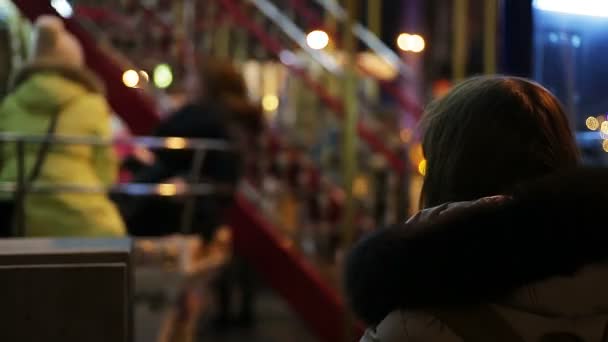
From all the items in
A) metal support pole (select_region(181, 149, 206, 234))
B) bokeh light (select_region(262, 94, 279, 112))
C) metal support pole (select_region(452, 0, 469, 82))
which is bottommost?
metal support pole (select_region(181, 149, 206, 234))

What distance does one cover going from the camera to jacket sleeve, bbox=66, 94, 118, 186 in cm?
405

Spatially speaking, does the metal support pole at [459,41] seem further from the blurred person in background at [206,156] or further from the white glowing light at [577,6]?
the white glowing light at [577,6]

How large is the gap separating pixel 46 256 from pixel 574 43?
2358 millimetres

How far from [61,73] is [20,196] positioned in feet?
1.75

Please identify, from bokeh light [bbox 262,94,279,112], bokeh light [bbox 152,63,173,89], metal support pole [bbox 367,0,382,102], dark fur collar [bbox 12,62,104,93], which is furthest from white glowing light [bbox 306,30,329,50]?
dark fur collar [bbox 12,62,104,93]

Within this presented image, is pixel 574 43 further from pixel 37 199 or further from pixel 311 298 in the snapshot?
pixel 311 298

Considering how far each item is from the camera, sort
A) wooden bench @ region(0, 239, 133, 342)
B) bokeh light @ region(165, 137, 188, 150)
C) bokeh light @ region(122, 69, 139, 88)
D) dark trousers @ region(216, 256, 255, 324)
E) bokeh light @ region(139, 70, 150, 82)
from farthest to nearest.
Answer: dark trousers @ region(216, 256, 255, 324) < bokeh light @ region(139, 70, 150, 82) < bokeh light @ region(122, 69, 139, 88) < bokeh light @ region(165, 137, 188, 150) < wooden bench @ region(0, 239, 133, 342)

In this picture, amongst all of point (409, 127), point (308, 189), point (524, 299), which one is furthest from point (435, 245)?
point (409, 127)

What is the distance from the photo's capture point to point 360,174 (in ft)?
24.0

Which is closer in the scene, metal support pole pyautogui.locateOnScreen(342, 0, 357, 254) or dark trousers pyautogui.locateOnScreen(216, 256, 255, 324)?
metal support pole pyautogui.locateOnScreen(342, 0, 357, 254)

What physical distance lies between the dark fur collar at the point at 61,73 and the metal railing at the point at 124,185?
21 cm

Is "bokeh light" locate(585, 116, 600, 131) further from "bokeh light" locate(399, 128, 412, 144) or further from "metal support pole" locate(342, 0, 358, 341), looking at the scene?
"bokeh light" locate(399, 128, 412, 144)

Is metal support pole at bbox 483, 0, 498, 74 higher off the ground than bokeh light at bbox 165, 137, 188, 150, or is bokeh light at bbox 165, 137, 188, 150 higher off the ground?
metal support pole at bbox 483, 0, 498, 74

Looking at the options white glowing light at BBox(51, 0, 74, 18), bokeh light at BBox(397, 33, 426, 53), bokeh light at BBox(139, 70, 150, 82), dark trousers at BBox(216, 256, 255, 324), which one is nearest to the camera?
white glowing light at BBox(51, 0, 74, 18)
